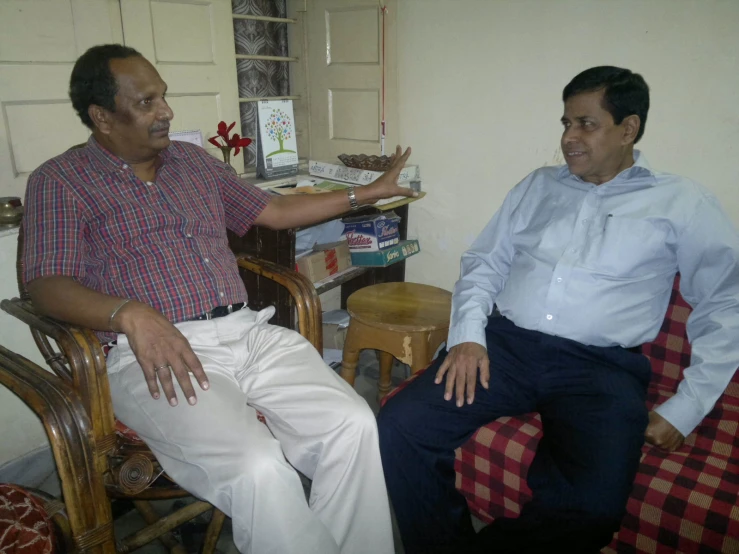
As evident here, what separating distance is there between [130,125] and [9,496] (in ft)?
3.12

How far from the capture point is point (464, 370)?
4.96ft

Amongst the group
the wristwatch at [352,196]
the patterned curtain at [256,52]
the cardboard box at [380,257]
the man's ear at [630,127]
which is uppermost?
the patterned curtain at [256,52]

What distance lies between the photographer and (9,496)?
1130 millimetres

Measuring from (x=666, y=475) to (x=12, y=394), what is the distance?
1975 mm

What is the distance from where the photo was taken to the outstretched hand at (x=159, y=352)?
4.01ft

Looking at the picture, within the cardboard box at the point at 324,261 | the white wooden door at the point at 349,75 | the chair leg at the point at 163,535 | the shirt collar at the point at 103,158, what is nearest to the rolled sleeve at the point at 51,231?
the shirt collar at the point at 103,158

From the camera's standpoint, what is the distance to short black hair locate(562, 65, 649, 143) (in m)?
1.51

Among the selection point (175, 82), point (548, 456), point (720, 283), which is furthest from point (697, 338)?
point (175, 82)

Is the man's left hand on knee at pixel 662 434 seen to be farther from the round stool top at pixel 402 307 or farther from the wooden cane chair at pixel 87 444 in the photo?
the wooden cane chair at pixel 87 444

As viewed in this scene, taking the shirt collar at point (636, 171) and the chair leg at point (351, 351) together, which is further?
the chair leg at point (351, 351)

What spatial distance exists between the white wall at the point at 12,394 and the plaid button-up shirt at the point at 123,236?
0.33 meters

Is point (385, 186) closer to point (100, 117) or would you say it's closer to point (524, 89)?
point (100, 117)

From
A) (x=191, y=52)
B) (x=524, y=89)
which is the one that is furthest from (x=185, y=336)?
(x=524, y=89)

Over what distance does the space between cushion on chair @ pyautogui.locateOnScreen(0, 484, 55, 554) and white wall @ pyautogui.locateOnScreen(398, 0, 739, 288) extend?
211 cm
